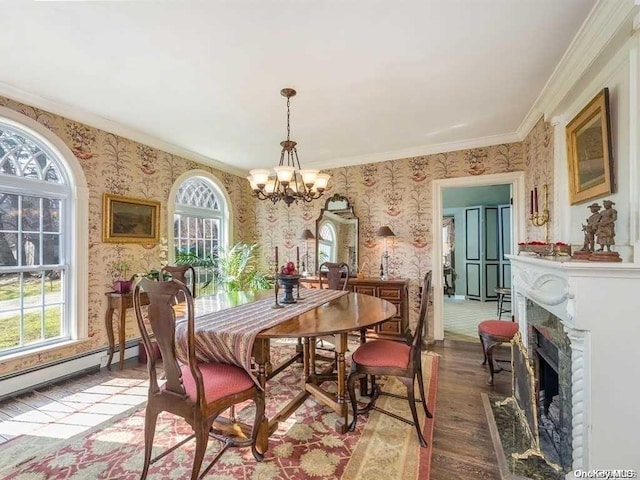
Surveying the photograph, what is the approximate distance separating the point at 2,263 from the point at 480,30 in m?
4.08

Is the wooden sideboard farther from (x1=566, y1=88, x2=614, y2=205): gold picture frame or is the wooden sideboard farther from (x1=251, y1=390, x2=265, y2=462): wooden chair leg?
(x1=251, y1=390, x2=265, y2=462): wooden chair leg

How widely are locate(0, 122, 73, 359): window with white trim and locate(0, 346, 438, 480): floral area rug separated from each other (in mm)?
1273

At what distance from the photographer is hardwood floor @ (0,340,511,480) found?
1.81 metres

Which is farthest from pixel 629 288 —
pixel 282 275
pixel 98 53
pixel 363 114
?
pixel 98 53

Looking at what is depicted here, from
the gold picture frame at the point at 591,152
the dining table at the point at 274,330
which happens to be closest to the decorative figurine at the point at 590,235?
the gold picture frame at the point at 591,152

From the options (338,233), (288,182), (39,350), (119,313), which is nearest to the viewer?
(288,182)

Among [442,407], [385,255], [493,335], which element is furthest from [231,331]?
[385,255]

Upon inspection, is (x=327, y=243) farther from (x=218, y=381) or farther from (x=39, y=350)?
(x=39, y=350)

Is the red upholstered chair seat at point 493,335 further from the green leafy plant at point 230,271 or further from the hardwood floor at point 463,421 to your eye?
the green leafy plant at point 230,271

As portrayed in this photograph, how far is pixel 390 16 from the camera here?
1762 mm

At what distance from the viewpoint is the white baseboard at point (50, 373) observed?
261cm

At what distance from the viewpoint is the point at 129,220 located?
3533 millimetres

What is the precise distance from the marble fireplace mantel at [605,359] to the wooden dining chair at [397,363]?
753 mm

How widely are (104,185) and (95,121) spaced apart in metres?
0.65
